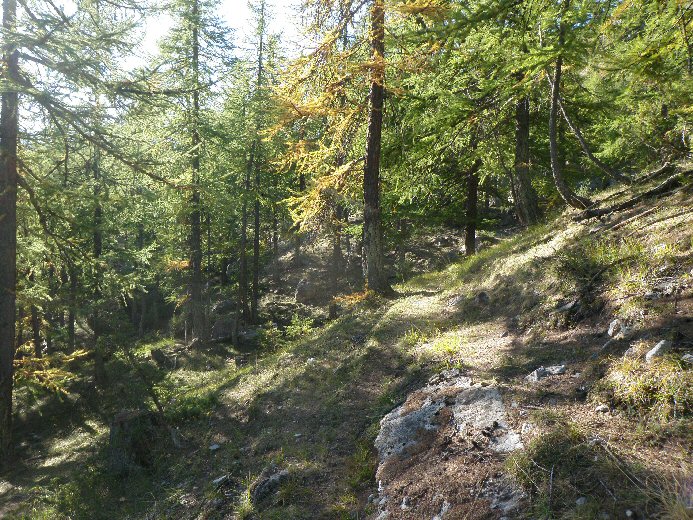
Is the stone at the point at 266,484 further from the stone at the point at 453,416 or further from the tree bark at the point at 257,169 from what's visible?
the tree bark at the point at 257,169

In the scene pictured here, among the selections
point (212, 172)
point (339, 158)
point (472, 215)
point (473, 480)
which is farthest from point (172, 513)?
point (212, 172)

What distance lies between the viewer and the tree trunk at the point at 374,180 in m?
10.5

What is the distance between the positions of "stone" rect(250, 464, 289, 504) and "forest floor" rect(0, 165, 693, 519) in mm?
69

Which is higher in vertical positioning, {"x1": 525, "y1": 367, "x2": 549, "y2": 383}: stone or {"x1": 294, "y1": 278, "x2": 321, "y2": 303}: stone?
{"x1": 525, "y1": 367, "x2": 549, "y2": 383}: stone

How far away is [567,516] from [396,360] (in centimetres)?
469

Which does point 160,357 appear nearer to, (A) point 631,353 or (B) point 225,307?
(B) point 225,307

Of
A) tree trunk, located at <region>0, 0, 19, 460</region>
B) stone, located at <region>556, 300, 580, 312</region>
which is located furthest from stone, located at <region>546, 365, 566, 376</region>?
tree trunk, located at <region>0, 0, 19, 460</region>

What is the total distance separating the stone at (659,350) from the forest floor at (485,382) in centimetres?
7

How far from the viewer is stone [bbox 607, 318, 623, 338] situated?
492cm

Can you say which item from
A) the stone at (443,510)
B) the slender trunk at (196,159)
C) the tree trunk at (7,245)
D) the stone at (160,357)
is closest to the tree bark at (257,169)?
the slender trunk at (196,159)

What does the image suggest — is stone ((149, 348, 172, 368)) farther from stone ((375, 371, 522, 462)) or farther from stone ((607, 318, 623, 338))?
stone ((607, 318, 623, 338))

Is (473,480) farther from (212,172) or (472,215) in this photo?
(212,172)

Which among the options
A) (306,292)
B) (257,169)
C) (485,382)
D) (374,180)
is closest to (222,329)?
(306,292)

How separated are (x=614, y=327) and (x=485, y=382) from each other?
1.63 m
